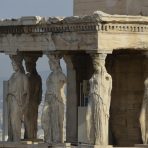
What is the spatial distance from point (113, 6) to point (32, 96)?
3.75m

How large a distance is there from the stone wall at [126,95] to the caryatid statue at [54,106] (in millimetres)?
1920

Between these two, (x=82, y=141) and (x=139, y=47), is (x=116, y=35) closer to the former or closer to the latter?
(x=139, y=47)

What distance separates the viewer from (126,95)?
36156 mm

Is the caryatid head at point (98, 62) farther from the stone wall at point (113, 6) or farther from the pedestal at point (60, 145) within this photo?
the stone wall at point (113, 6)

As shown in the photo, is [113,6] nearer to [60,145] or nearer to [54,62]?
[54,62]

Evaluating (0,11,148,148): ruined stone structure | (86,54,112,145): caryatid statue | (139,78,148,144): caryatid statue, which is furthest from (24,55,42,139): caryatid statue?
(139,78,148,144): caryatid statue

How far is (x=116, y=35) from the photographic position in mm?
33031

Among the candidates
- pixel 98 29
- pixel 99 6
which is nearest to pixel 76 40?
pixel 98 29

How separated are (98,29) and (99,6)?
4.27 meters

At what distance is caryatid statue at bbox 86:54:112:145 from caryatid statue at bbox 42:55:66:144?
142 centimetres

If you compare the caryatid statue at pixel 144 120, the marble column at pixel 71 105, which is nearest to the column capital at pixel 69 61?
the marble column at pixel 71 105

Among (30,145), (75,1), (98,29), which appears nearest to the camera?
(98,29)

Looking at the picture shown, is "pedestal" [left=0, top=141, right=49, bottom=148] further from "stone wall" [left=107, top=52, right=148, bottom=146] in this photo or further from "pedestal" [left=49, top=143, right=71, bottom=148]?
"stone wall" [left=107, top=52, right=148, bottom=146]

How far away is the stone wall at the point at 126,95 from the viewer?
3591cm
